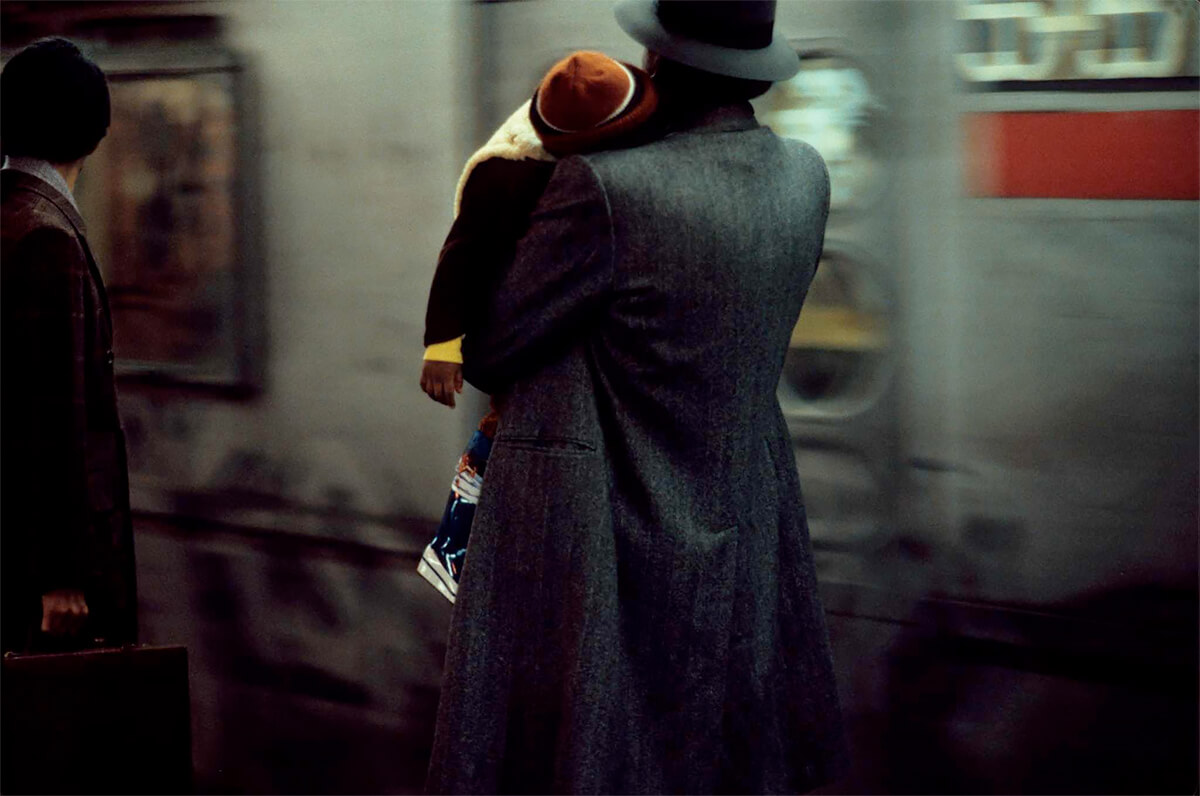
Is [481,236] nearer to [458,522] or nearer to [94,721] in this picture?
[458,522]

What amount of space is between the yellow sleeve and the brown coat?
69cm

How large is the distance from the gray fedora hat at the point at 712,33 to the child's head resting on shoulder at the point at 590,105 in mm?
84

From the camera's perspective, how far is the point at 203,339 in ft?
15.3

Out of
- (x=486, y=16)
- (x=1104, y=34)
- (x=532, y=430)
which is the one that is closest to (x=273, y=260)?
(x=486, y=16)

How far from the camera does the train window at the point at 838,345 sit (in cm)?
336

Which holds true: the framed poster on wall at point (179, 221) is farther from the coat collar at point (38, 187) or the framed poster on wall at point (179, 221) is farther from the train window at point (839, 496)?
the train window at point (839, 496)

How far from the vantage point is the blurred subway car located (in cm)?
304

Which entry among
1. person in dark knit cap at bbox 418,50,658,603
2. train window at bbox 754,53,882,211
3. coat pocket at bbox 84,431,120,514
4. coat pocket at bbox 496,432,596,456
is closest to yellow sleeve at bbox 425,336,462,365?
person in dark knit cap at bbox 418,50,658,603

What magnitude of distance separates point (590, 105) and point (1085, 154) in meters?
1.36

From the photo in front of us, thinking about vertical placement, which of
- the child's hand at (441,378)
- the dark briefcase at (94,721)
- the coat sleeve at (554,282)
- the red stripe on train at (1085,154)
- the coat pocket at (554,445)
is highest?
the red stripe on train at (1085,154)

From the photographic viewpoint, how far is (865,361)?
3.39 metres

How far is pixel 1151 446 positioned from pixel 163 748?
217 cm

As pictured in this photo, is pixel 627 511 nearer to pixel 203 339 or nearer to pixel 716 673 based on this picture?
pixel 716 673

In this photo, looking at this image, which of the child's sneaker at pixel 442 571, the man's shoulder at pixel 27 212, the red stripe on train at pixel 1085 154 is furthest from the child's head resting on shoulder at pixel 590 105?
the red stripe on train at pixel 1085 154
